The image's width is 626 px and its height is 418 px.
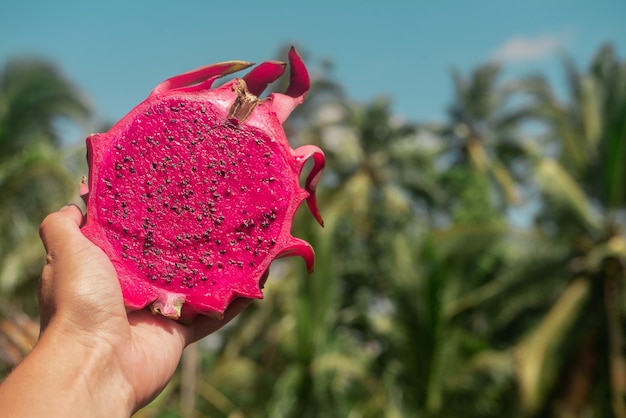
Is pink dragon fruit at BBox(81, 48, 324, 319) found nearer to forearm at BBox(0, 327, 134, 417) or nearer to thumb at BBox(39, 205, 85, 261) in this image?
thumb at BBox(39, 205, 85, 261)

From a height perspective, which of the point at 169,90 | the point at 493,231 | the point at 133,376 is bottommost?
the point at 493,231

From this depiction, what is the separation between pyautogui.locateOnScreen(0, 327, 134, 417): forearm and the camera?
1.74m

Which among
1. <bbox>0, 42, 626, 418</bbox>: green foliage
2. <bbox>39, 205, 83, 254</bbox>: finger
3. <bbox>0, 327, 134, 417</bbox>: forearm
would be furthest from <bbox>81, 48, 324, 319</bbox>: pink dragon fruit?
<bbox>0, 42, 626, 418</bbox>: green foliage

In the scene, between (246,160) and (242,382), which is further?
(242,382)

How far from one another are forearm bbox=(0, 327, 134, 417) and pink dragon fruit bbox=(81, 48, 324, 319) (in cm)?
31

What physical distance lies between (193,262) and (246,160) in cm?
35

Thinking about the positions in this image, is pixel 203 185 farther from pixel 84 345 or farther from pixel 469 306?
pixel 469 306

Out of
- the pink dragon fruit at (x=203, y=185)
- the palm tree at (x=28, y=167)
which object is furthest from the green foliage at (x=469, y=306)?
the pink dragon fruit at (x=203, y=185)

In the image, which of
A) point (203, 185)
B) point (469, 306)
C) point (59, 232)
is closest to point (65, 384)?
point (59, 232)

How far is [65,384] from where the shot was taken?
5.97 feet

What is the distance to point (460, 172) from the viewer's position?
2122cm

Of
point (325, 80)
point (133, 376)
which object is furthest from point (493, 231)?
point (133, 376)

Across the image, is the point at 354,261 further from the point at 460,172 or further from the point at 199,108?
the point at 199,108

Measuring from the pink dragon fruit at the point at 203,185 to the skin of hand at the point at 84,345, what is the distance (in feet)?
0.37
